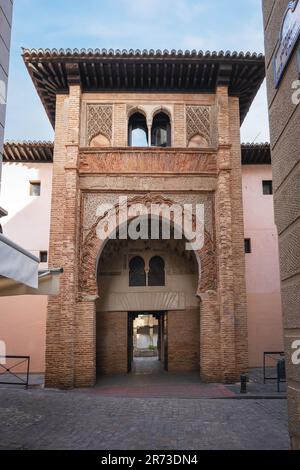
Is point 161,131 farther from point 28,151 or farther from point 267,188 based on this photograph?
point 267,188

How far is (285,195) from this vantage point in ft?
12.8

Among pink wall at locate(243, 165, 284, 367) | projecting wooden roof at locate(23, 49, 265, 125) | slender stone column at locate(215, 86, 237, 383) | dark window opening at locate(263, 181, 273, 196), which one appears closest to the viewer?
slender stone column at locate(215, 86, 237, 383)

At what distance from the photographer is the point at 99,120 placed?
12.3 meters

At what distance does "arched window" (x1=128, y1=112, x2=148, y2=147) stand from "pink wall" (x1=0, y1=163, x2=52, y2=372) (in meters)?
3.90

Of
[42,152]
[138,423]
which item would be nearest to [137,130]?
[42,152]

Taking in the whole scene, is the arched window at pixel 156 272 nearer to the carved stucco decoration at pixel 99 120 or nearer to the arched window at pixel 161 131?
the arched window at pixel 161 131

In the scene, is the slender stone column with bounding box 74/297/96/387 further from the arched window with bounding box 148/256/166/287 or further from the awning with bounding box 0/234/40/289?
the awning with bounding box 0/234/40/289

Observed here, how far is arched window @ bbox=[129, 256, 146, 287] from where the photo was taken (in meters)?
13.9

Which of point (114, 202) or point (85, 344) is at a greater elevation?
point (114, 202)

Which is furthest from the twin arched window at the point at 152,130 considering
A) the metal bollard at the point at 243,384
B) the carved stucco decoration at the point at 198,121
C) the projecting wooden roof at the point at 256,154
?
the metal bollard at the point at 243,384

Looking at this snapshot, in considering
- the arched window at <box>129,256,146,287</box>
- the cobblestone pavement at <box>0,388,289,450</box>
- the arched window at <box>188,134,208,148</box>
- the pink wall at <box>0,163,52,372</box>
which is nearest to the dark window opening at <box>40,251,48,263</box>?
the pink wall at <box>0,163,52,372</box>

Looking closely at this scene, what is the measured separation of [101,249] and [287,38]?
8.49 m
